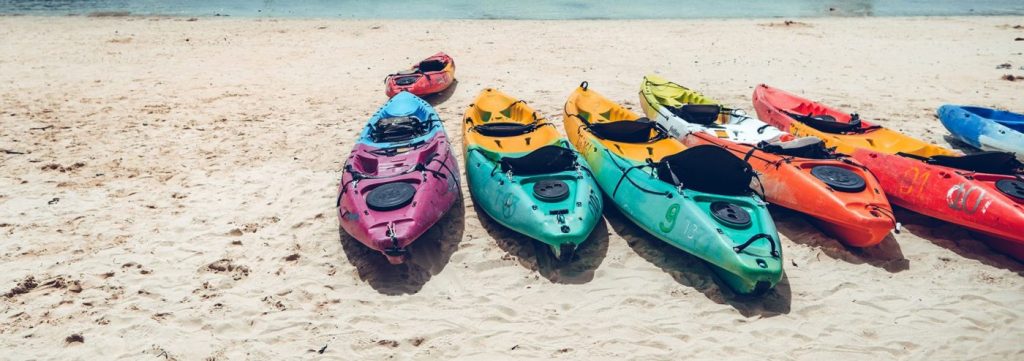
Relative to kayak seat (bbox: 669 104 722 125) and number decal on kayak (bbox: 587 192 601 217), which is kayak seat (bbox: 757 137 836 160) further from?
number decal on kayak (bbox: 587 192 601 217)

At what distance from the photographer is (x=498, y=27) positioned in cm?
1830

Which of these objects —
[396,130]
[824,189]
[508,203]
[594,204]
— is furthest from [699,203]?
[396,130]

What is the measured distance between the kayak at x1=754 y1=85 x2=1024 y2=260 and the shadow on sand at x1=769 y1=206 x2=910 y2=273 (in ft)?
1.86

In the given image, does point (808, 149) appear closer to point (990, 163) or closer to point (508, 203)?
point (990, 163)

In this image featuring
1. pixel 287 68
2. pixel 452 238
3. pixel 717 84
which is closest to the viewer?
pixel 452 238

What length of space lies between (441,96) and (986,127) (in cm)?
894

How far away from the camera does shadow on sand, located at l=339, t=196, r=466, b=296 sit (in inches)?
199

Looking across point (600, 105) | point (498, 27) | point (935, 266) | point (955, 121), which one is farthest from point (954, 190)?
point (498, 27)

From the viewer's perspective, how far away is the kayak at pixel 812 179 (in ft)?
16.9

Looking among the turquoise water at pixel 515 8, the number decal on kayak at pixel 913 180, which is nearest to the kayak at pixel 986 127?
the number decal on kayak at pixel 913 180

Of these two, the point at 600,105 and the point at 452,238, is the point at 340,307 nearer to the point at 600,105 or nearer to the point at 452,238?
the point at 452,238

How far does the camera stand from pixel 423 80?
1015 cm

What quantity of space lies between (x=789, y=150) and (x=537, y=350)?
406 centimetres

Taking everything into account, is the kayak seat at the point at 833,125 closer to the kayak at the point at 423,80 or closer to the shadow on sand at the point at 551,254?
the shadow on sand at the point at 551,254
